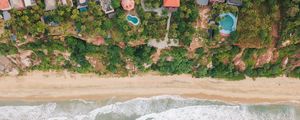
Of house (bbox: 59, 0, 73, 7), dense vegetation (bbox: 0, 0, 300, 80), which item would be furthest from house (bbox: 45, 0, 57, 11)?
house (bbox: 59, 0, 73, 7)

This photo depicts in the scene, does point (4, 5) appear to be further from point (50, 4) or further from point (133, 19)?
point (133, 19)

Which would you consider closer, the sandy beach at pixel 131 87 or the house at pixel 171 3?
the house at pixel 171 3

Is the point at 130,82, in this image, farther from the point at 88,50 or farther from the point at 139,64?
the point at 88,50

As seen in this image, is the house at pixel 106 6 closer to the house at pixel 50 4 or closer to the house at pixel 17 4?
the house at pixel 50 4

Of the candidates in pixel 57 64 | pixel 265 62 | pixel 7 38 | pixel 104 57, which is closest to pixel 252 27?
pixel 265 62

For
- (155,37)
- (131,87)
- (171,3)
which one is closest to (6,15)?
(155,37)

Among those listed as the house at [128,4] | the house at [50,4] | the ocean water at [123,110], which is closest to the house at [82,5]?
the house at [50,4]
